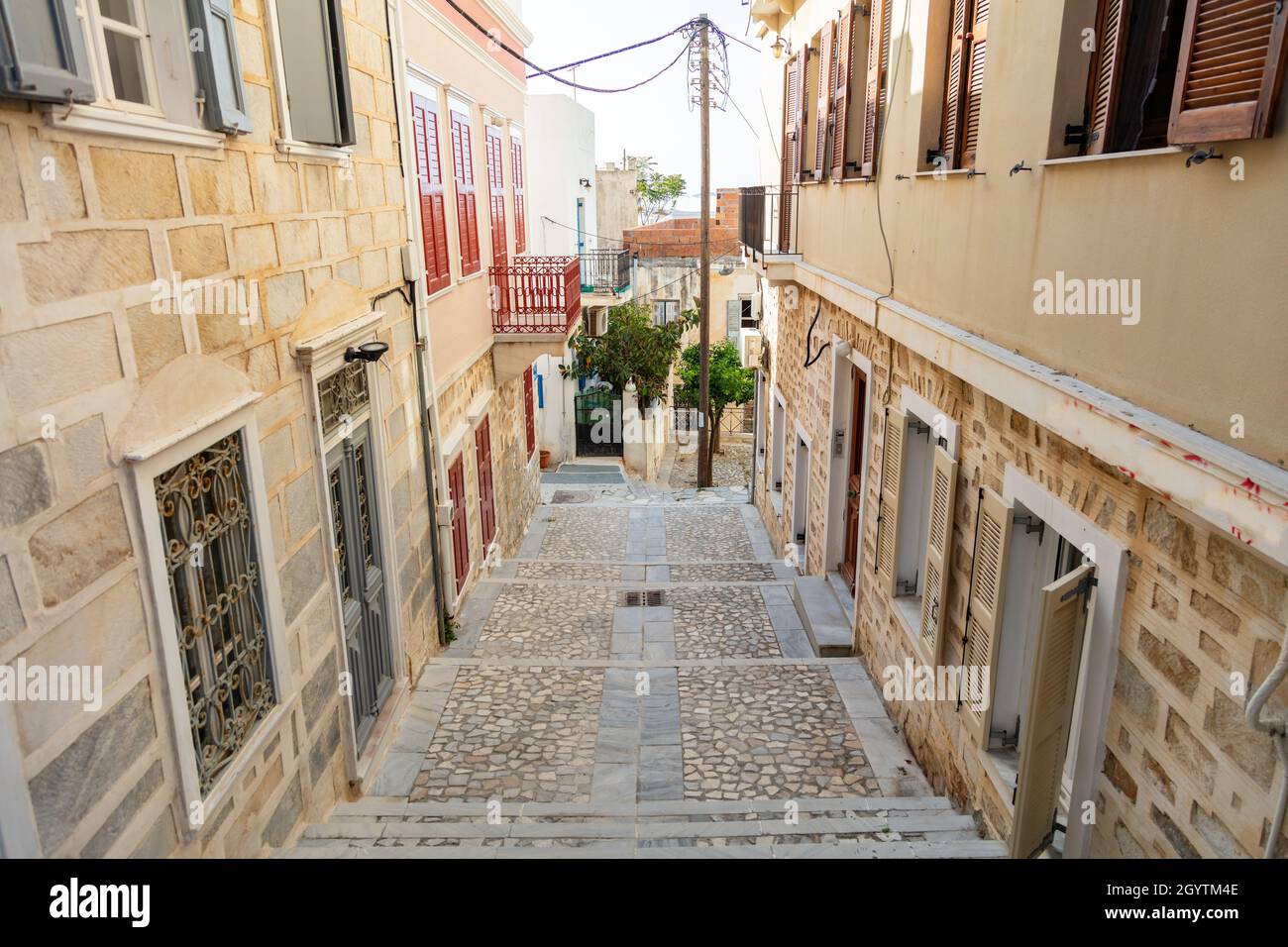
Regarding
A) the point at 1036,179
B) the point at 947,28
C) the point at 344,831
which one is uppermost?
the point at 947,28

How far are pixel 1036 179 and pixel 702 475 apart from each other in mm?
15266

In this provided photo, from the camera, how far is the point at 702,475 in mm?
19203

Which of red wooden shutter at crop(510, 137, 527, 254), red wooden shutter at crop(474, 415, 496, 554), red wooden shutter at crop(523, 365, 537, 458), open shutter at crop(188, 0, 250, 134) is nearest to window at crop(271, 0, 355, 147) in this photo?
open shutter at crop(188, 0, 250, 134)

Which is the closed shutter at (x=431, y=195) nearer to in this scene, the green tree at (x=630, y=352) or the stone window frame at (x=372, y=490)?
the stone window frame at (x=372, y=490)

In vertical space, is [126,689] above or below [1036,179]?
below

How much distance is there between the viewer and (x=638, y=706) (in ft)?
22.0

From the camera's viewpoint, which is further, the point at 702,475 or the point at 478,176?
the point at 702,475

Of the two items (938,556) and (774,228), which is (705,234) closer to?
(774,228)

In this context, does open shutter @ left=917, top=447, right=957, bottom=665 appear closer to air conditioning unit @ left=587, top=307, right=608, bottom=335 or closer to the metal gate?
air conditioning unit @ left=587, top=307, right=608, bottom=335

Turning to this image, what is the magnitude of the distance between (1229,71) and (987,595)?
2807mm

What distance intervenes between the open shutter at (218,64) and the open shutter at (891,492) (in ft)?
15.4

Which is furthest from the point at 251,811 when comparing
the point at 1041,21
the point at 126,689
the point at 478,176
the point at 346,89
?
the point at 478,176

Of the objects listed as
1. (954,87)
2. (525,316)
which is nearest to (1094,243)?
(954,87)

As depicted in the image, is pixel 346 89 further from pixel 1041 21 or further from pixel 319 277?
pixel 1041 21
